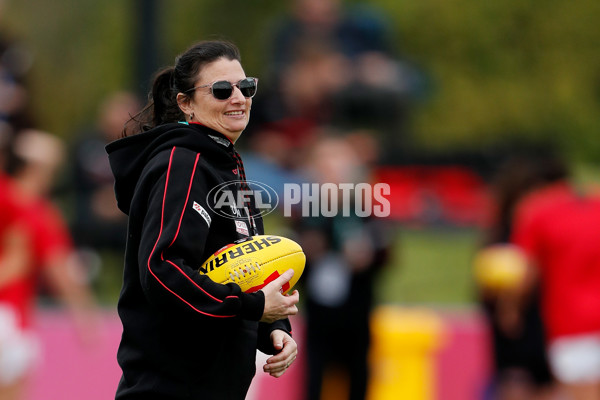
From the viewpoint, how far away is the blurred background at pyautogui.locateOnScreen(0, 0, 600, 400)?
8.95 metres

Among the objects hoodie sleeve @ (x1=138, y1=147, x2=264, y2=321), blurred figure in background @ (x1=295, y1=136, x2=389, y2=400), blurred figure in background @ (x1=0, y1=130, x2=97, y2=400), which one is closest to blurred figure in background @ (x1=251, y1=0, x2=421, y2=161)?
blurred figure in background @ (x1=295, y1=136, x2=389, y2=400)

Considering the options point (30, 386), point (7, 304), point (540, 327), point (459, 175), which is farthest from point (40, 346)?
point (459, 175)

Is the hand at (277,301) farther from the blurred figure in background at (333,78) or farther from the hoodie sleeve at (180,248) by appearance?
the blurred figure in background at (333,78)

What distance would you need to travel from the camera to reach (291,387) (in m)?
8.97

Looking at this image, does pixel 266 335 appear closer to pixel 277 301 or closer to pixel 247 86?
pixel 277 301

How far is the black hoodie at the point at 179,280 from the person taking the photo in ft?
10.7

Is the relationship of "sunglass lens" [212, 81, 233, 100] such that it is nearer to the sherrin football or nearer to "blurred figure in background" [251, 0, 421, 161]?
the sherrin football

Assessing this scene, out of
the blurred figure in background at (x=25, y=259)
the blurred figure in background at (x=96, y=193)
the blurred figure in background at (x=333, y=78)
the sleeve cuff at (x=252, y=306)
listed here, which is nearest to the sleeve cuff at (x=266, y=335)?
the sleeve cuff at (x=252, y=306)

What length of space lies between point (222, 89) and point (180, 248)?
0.54 meters

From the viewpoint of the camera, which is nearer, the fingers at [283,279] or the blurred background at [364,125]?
the fingers at [283,279]

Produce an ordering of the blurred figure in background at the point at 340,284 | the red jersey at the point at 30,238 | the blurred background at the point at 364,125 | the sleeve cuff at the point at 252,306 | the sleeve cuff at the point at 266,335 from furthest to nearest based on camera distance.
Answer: the blurred background at the point at 364,125 < the blurred figure in background at the point at 340,284 < the red jersey at the point at 30,238 < the sleeve cuff at the point at 266,335 < the sleeve cuff at the point at 252,306

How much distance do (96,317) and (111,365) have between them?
418 millimetres

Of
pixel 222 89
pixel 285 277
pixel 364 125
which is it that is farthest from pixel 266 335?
pixel 364 125

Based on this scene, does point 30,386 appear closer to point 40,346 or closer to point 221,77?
point 40,346
